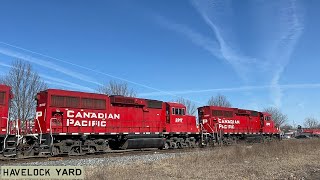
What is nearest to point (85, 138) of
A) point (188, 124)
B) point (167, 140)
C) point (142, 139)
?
point (142, 139)

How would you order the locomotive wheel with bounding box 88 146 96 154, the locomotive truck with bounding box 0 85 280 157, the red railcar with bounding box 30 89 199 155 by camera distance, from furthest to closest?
the locomotive wheel with bounding box 88 146 96 154
the red railcar with bounding box 30 89 199 155
the locomotive truck with bounding box 0 85 280 157

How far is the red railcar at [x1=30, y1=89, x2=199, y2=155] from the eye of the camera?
74.1 feet

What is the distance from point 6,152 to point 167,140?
14.2 meters

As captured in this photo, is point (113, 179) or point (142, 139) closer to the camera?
point (113, 179)

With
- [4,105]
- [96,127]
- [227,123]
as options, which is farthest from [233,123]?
[4,105]

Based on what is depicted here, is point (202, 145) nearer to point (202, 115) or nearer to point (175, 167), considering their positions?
point (202, 115)

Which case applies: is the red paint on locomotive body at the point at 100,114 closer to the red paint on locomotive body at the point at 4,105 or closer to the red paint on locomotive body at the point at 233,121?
the red paint on locomotive body at the point at 4,105

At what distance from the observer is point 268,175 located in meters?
13.0

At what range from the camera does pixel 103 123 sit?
25.3 metres

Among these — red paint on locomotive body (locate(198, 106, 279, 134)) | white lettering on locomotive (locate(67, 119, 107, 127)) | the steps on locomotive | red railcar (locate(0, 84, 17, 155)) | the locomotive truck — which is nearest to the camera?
the steps on locomotive

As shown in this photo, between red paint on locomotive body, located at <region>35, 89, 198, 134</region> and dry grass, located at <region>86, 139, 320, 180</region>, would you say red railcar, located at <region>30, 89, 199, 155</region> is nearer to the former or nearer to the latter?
red paint on locomotive body, located at <region>35, 89, 198, 134</region>

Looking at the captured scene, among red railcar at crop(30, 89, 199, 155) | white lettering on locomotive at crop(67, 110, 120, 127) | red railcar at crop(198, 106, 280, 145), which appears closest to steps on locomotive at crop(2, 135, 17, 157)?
red railcar at crop(30, 89, 199, 155)

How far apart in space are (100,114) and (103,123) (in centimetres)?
68

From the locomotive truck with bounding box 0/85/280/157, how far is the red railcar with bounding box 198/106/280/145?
772 millimetres
